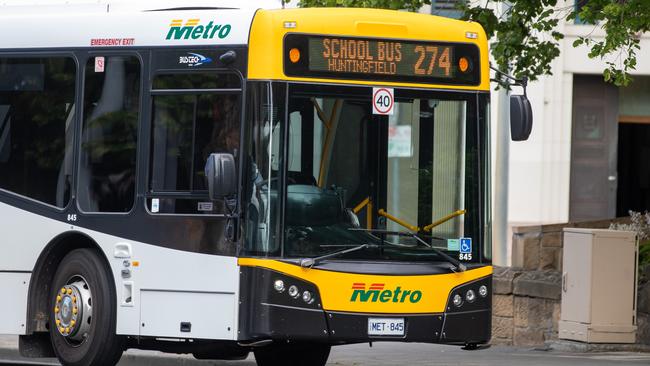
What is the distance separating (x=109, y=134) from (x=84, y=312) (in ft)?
4.64

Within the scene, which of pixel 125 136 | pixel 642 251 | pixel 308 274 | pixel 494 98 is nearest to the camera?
pixel 308 274

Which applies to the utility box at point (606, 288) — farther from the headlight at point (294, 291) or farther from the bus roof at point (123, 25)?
the headlight at point (294, 291)

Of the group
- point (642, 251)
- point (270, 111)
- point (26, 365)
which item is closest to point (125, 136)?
point (270, 111)

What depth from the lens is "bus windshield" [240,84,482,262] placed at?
38.9ft

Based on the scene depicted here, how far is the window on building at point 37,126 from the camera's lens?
508 inches

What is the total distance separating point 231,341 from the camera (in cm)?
1200

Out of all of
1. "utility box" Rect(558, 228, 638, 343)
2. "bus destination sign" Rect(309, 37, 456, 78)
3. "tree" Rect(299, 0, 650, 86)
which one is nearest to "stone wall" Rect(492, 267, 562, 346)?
"utility box" Rect(558, 228, 638, 343)

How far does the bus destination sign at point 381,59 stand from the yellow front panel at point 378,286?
147 cm

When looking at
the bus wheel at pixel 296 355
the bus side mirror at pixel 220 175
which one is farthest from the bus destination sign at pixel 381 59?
the bus wheel at pixel 296 355

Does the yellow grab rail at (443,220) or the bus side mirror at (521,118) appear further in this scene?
the bus side mirror at (521,118)

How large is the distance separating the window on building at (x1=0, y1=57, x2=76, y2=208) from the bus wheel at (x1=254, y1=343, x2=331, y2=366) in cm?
250

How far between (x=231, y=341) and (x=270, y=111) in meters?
1.75

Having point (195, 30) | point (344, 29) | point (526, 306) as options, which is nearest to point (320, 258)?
point (344, 29)

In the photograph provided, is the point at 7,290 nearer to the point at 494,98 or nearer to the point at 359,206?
the point at 359,206
